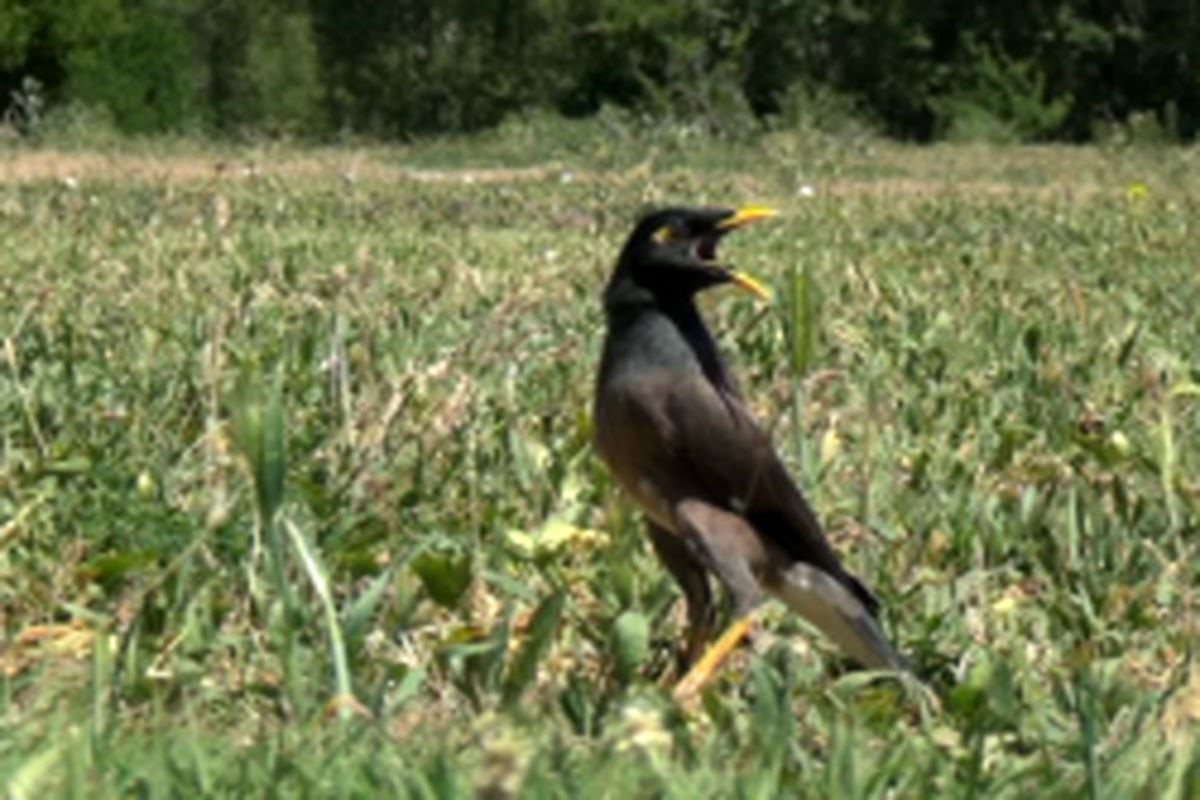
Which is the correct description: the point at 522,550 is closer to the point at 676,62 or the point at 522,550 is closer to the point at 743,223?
the point at 743,223

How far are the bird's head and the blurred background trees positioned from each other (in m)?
34.4

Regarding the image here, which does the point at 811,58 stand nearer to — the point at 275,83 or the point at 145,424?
the point at 275,83

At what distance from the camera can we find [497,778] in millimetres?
1537

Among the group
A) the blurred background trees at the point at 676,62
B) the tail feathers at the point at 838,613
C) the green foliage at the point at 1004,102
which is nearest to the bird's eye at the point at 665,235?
the tail feathers at the point at 838,613

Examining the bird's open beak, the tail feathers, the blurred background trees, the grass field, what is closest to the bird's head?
the bird's open beak

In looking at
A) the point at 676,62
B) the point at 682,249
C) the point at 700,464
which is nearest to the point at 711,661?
the point at 700,464

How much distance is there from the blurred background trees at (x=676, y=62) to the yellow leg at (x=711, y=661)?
114 ft

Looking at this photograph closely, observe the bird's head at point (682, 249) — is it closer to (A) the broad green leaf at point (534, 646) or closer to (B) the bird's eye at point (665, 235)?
(B) the bird's eye at point (665, 235)

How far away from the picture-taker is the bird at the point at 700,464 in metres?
3.10

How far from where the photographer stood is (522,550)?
3615 mm

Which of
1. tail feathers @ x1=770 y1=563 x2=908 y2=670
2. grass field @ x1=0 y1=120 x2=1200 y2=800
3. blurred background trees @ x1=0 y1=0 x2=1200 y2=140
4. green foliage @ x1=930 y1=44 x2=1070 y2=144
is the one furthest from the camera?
blurred background trees @ x1=0 y1=0 x2=1200 y2=140

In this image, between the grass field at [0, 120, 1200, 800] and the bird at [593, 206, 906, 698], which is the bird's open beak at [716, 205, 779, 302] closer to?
the bird at [593, 206, 906, 698]

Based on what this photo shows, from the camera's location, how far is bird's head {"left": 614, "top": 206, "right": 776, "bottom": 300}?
3.24m

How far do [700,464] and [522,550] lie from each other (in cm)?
54
